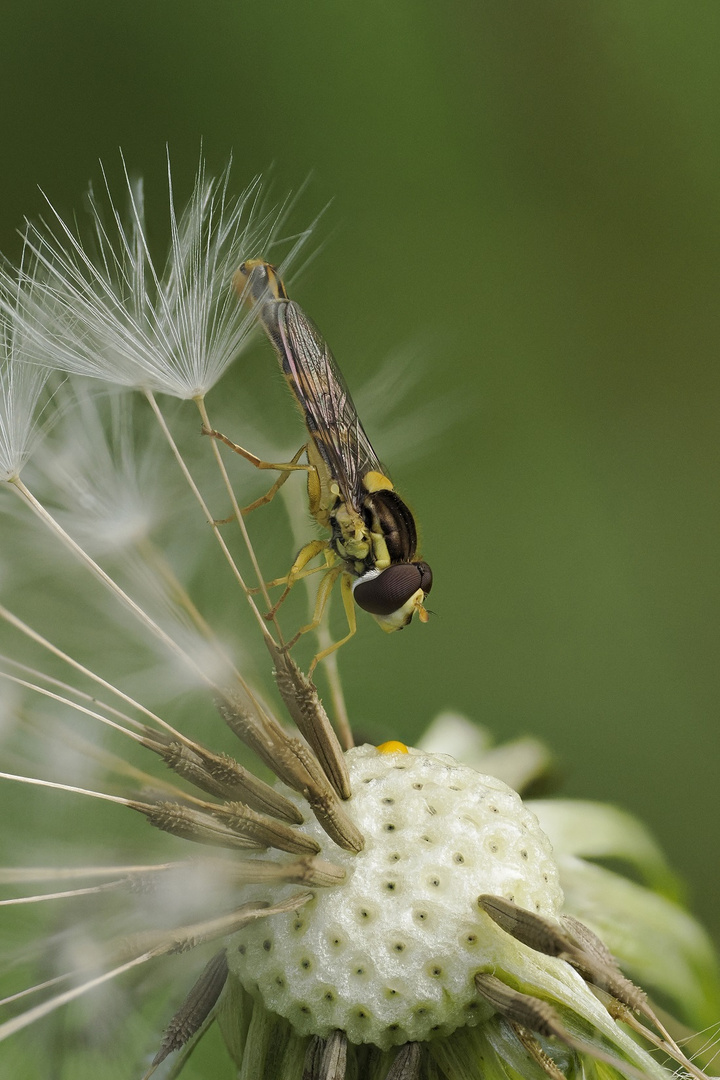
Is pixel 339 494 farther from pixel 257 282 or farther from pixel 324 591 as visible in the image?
pixel 257 282

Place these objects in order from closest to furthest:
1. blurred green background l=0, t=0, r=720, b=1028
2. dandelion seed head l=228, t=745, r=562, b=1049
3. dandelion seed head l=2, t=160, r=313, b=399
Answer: dandelion seed head l=228, t=745, r=562, b=1049, dandelion seed head l=2, t=160, r=313, b=399, blurred green background l=0, t=0, r=720, b=1028

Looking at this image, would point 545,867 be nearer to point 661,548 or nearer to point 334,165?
point 661,548

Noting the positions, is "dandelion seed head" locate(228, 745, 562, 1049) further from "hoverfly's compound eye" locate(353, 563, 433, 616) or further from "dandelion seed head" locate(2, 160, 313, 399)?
"dandelion seed head" locate(2, 160, 313, 399)

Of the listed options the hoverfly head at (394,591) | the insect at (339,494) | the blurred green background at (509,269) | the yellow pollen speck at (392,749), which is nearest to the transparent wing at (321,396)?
the insect at (339,494)

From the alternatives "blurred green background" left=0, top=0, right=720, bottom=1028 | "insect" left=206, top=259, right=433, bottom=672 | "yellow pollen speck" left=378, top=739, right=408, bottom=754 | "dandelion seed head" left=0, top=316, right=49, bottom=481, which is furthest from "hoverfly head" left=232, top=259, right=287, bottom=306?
"blurred green background" left=0, top=0, right=720, bottom=1028

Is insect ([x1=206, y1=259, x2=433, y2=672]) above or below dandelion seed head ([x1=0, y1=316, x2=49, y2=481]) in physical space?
above

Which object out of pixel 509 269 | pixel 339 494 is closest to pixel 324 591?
pixel 339 494

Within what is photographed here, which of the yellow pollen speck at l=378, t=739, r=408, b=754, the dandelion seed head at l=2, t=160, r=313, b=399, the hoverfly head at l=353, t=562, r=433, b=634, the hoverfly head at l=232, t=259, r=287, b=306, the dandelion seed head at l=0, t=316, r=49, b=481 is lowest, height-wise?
the yellow pollen speck at l=378, t=739, r=408, b=754
